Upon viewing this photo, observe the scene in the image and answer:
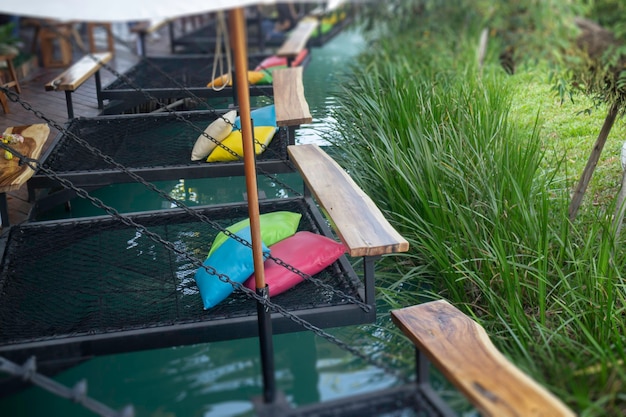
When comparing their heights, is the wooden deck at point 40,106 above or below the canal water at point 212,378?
above

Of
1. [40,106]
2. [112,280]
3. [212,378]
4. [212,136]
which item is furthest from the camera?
[40,106]

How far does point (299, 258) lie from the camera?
296cm

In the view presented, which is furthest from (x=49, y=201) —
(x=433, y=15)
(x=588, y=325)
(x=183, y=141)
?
(x=433, y=15)

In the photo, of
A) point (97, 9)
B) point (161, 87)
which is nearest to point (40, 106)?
point (161, 87)

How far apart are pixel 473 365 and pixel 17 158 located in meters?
2.59

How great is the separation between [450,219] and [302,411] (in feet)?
4.94

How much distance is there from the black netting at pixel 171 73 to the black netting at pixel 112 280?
1.72m

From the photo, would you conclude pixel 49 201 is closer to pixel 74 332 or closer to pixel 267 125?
pixel 267 125

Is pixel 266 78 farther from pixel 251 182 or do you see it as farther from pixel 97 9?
pixel 97 9

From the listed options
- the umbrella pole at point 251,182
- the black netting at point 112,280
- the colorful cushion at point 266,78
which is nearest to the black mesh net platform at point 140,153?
the black netting at point 112,280

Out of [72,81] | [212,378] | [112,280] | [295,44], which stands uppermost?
[72,81]

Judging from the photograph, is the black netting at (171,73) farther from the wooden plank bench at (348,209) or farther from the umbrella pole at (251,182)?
the umbrella pole at (251,182)

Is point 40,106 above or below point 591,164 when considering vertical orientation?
above

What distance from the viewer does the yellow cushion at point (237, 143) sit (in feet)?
13.3
